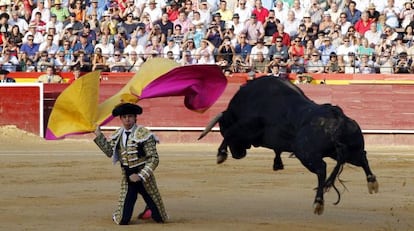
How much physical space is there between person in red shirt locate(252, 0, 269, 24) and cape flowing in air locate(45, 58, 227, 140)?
936cm

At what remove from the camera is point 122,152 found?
9.07 metres

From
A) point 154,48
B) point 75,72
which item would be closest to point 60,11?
point 75,72

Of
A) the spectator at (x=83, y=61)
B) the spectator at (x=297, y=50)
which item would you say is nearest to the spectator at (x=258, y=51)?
the spectator at (x=297, y=50)

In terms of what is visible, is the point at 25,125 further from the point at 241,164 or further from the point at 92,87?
the point at 92,87

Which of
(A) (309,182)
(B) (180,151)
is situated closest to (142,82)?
(A) (309,182)

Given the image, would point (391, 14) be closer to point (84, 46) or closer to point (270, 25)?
point (270, 25)

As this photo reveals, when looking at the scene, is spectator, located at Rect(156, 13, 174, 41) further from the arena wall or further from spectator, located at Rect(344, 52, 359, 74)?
spectator, located at Rect(344, 52, 359, 74)

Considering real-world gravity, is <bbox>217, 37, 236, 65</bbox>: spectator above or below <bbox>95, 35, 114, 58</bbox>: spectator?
above

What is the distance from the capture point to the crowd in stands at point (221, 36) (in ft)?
59.6

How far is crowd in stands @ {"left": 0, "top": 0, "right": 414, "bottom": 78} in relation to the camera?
1816 centimetres

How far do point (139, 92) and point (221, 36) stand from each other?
30.9 feet

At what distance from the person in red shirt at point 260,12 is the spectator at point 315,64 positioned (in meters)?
1.13

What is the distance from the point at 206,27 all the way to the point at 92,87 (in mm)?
9781

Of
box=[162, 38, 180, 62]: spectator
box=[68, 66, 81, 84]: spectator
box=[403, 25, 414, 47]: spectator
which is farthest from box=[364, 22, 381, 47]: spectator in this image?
box=[68, 66, 81, 84]: spectator
